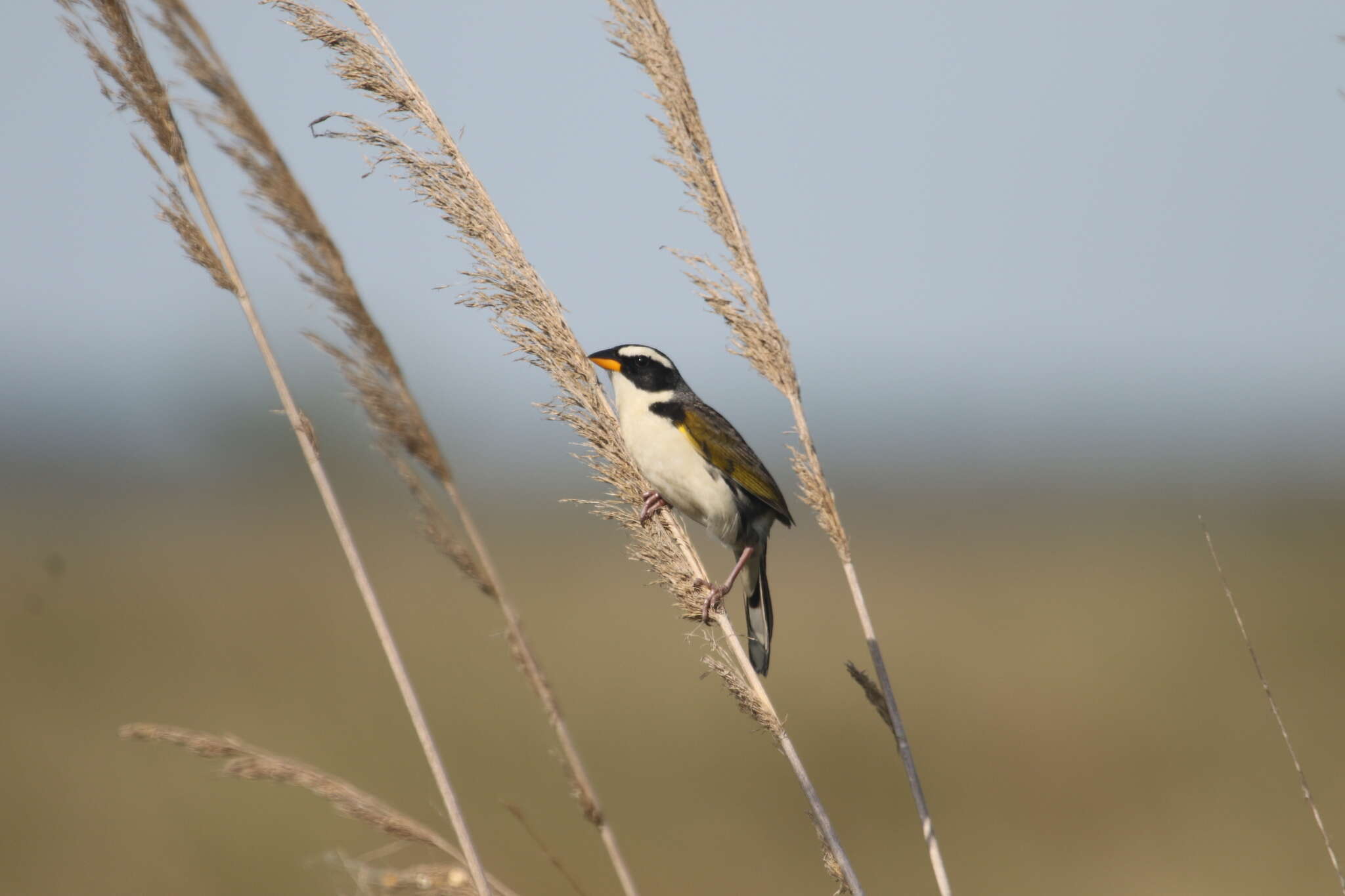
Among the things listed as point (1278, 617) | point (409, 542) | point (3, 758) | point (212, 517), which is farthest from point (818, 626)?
point (212, 517)

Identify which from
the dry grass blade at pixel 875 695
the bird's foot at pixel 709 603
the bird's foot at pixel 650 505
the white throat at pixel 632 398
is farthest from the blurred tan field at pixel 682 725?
the white throat at pixel 632 398

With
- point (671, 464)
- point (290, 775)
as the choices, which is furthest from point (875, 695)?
point (671, 464)

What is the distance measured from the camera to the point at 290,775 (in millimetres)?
2613

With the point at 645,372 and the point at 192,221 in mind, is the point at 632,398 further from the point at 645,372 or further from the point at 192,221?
the point at 192,221

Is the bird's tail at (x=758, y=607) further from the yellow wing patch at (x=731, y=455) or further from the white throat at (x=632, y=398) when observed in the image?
the white throat at (x=632, y=398)

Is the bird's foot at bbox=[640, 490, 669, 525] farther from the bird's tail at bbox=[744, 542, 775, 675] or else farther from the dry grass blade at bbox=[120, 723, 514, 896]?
the dry grass blade at bbox=[120, 723, 514, 896]

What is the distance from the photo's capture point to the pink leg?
3389 millimetres

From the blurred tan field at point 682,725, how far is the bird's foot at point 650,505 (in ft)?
1.36

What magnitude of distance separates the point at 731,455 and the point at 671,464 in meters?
0.34

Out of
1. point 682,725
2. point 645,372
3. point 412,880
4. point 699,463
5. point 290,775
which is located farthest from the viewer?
point 682,725

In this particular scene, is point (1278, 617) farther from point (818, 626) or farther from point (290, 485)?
point (290, 485)

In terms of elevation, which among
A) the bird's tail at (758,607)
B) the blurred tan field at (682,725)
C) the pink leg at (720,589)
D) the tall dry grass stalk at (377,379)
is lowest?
the blurred tan field at (682,725)

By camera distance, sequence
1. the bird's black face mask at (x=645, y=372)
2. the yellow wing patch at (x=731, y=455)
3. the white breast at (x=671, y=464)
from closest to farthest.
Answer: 1. the white breast at (x=671, y=464)
2. the yellow wing patch at (x=731, y=455)
3. the bird's black face mask at (x=645, y=372)

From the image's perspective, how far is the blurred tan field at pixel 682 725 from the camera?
14734mm
